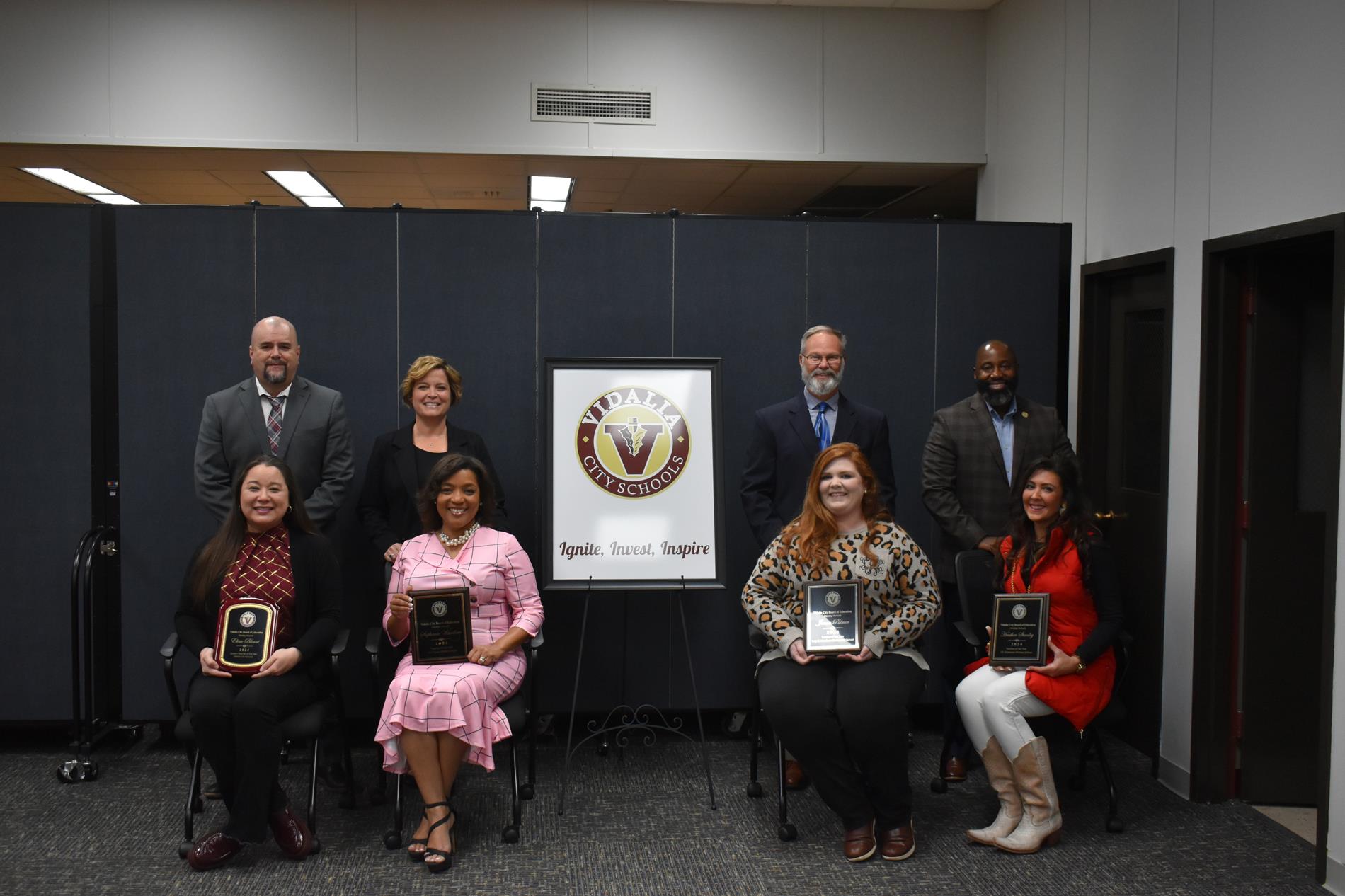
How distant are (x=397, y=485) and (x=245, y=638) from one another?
36.4 inches

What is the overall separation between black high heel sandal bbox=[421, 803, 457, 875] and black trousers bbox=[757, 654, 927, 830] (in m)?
1.13

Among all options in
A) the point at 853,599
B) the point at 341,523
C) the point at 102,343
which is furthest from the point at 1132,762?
the point at 102,343

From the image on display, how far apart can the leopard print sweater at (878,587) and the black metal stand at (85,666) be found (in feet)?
9.03

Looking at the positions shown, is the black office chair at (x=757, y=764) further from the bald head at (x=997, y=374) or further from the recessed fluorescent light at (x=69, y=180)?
the recessed fluorescent light at (x=69, y=180)

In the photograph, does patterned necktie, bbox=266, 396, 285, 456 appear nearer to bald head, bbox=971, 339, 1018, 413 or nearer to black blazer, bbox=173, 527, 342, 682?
black blazer, bbox=173, 527, 342, 682

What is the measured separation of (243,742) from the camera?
11.1ft

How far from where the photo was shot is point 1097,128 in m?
4.86

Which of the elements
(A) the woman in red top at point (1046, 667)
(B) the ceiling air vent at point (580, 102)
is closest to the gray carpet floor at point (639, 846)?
(A) the woman in red top at point (1046, 667)

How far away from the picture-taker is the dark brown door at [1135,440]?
4.34 meters

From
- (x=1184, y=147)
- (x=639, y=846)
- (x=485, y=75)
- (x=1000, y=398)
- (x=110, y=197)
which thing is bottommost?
(x=639, y=846)

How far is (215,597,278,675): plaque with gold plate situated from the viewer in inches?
138

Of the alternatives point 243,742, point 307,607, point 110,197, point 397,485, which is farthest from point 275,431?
point 110,197

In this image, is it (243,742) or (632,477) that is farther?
(632,477)

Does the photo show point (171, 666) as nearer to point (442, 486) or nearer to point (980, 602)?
point (442, 486)
